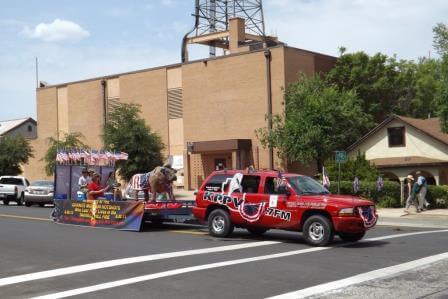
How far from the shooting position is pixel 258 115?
3984 centimetres

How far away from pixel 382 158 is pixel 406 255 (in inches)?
922

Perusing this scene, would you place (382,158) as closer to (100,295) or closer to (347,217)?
(347,217)

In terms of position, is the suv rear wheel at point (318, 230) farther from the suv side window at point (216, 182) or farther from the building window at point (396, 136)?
the building window at point (396, 136)

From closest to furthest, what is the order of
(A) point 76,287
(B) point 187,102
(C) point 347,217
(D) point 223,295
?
(D) point 223,295 → (A) point 76,287 → (C) point 347,217 → (B) point 187,102

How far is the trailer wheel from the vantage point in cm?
1591

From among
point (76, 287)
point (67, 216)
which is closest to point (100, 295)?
point (76, 287)

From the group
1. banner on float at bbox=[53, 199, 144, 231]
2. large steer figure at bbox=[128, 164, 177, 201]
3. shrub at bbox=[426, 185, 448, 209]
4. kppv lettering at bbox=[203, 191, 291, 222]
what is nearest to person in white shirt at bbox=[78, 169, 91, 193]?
banner on float at bbox=[53, 199, 144, 231]

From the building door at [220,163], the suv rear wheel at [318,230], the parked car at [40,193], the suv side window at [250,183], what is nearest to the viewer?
the suv rear wheel at [318,230]

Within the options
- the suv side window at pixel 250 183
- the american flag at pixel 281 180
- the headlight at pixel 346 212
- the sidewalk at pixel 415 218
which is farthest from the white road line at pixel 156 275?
the sidewalk at pixel 415 218

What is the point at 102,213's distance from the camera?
18.8m

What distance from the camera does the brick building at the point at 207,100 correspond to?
3956 centimetres

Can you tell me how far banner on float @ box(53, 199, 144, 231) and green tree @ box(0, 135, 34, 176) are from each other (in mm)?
30890

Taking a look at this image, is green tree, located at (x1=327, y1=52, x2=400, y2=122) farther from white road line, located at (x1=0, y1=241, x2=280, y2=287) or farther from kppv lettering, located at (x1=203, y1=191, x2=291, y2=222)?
white road line, located at (x1=0, y1=241, x2=280, y2=287)

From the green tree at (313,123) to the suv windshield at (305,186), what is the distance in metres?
18.2
